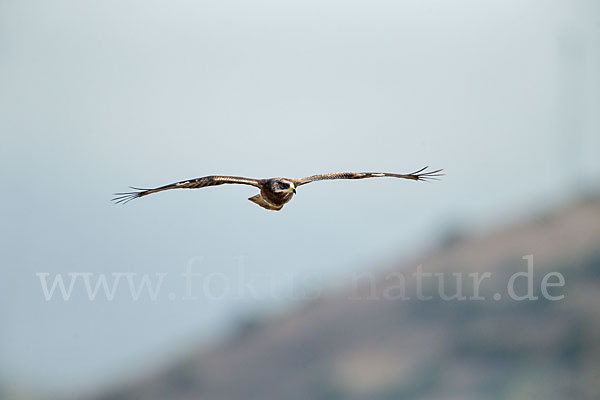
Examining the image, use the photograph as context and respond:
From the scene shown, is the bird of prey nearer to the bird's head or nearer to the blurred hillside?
the bird's head

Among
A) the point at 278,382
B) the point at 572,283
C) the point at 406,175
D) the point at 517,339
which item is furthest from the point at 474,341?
the point at 406,175

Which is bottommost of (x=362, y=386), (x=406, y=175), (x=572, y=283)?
(x=362, y=386)

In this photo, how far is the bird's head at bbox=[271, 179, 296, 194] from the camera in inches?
427

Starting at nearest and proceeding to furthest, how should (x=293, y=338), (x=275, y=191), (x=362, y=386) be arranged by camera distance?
(x=275, y=191)
(x=362, y=386)
(x=293, y=338)

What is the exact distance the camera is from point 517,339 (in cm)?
4825

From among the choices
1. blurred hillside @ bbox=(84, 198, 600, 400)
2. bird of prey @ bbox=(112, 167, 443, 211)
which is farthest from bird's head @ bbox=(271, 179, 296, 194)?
blurred hillside @ bbox=(84, 198, 600, 400)

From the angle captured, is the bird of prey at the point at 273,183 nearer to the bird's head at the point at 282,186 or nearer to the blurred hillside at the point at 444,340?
the bird's head at the point at 282,186

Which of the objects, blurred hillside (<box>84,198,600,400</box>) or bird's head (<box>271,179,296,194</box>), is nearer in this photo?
bird's head (<box>271,179,296,194</box>)

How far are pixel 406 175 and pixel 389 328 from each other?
37.8 meters

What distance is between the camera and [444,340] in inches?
1923

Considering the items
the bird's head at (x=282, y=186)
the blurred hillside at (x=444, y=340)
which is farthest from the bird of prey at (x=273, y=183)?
the blurred hillside at (x=444, y=340)

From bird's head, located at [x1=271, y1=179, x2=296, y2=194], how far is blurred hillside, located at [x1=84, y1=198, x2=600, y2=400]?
105 ft

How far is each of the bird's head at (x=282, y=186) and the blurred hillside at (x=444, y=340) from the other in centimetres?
3191

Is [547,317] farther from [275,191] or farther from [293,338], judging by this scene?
→ [275,191]
